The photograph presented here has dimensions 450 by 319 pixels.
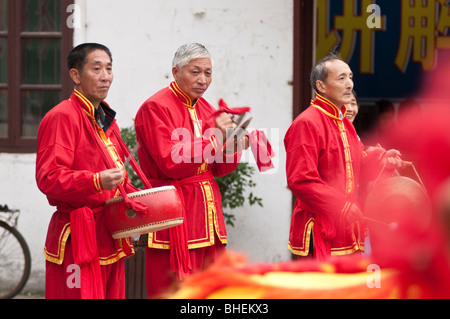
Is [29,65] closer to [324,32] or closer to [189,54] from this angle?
[189,54]

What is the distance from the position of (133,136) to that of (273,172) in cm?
122

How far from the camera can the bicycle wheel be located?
5281mm

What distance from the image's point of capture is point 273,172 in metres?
5.51

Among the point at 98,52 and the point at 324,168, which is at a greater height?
the point at 98,52

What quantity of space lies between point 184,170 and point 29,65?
2.99 meters

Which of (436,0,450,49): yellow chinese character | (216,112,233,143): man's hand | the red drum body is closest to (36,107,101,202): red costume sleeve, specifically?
the red drum body

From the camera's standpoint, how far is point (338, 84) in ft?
11.4

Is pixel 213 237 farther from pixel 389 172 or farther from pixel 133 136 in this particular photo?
pixel 133 136

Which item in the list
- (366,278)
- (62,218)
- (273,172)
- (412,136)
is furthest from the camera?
(273,172)

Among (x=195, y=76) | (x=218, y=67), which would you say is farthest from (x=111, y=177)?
(x=218, y=67)

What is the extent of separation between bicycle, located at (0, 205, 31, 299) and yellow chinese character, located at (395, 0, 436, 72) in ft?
14.2

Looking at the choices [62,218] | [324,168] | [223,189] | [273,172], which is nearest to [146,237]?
[62,218]

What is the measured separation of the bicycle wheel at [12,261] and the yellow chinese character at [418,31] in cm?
435

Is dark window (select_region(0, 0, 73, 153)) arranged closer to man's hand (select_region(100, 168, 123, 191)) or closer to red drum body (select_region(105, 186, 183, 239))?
red drum body (select_region(105, 186, 183, 239))
